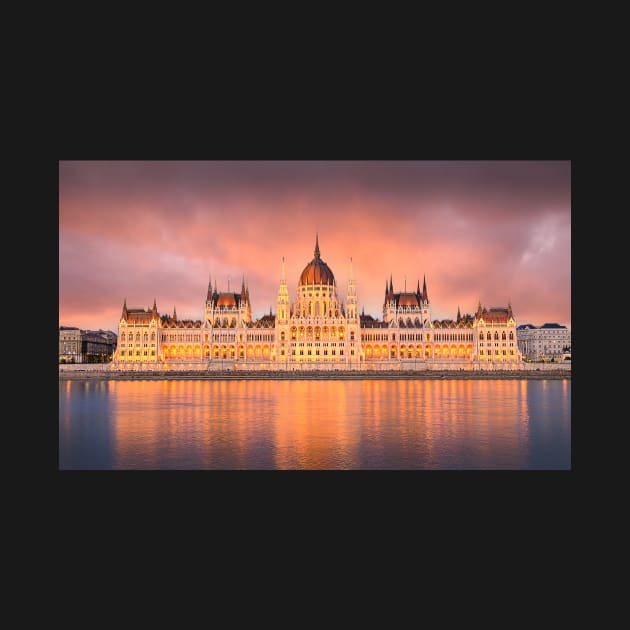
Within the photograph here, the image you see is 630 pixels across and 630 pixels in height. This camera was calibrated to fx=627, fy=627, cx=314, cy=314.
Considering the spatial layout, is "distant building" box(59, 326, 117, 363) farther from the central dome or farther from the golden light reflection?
the golden light reflection

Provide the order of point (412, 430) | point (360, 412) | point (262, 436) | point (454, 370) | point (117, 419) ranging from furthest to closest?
point (454, 370) → point (360, 412) → point (117, 419) → point (412, 430) → point (262, 436)

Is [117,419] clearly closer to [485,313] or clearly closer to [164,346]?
[164,346]

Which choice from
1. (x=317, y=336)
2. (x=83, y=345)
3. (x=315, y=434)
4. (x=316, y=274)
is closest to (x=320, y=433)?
(x=315, y=434)

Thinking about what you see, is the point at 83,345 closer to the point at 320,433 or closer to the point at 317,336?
the point at 317,336

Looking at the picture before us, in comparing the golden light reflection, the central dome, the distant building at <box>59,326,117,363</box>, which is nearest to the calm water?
the golden light reflection

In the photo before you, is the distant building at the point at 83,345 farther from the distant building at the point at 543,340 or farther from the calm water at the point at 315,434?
the distant building at the point at 543,340

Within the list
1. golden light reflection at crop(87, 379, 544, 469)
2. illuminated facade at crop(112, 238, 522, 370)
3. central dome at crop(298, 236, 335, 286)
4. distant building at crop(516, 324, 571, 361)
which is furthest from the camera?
distant building at crop(516, 324, 571, 361)

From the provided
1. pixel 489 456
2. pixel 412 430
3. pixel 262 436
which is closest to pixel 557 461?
pixel 489 456
